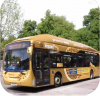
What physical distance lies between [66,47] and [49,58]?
2484mm

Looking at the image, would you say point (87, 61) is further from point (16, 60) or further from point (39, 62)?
point (16, 60)

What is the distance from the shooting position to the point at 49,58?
35.4 feet

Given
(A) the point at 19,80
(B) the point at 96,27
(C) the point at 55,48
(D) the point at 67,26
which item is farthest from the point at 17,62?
(D) the point at 67,26

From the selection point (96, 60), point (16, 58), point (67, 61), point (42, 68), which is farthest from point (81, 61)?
point (16, 58)

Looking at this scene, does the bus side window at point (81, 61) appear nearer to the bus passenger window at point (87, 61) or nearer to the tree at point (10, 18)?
the bus passenger window at point (87, 61)

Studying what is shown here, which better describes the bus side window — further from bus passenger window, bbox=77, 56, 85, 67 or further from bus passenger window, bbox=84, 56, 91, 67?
bus passenger window, bbox=84, 56, 91, 67

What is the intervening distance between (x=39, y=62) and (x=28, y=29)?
57.8 feet

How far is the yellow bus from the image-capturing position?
930 centimetres

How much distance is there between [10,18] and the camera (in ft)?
84.6

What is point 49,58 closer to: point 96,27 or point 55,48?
point 55,48

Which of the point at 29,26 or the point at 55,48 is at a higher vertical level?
the point at 29,26

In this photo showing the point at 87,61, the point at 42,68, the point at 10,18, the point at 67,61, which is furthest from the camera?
the point at 10,18

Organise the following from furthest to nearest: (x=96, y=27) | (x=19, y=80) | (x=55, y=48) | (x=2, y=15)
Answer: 1. (x=96, y=27)
2. (x=2, y=15)
3. (x=55, y=48)
4. (x=19, y=80)

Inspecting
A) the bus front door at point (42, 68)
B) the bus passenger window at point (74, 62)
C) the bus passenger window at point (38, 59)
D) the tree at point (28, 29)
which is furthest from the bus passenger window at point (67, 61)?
the tree at point (28, 29)
